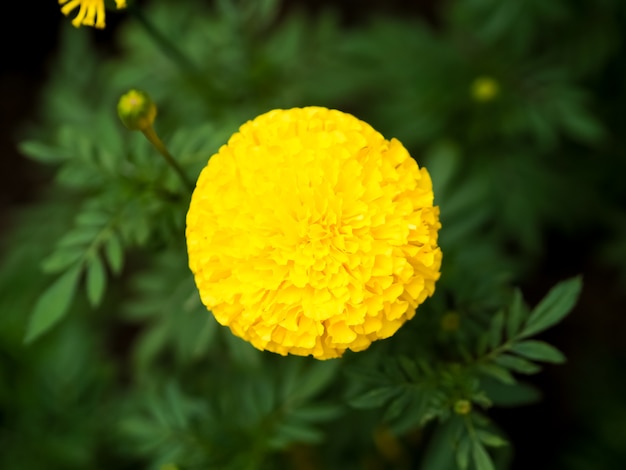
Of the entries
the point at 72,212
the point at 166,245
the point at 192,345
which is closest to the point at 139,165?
the point at 166,245

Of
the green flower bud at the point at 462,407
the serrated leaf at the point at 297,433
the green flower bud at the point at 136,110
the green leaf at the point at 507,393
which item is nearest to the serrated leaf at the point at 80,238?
the green flower bud at the point at 136,110

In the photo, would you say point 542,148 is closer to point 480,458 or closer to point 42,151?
point 480,458

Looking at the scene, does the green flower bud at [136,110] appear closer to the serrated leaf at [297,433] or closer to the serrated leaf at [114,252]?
the serrated leaf at [114,252]

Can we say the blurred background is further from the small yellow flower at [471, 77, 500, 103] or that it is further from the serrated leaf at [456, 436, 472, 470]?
the serrated leaf at [456, 436, 472, 470]

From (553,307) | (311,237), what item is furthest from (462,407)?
(311,237)

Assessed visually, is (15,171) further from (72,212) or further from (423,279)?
(423,279)
